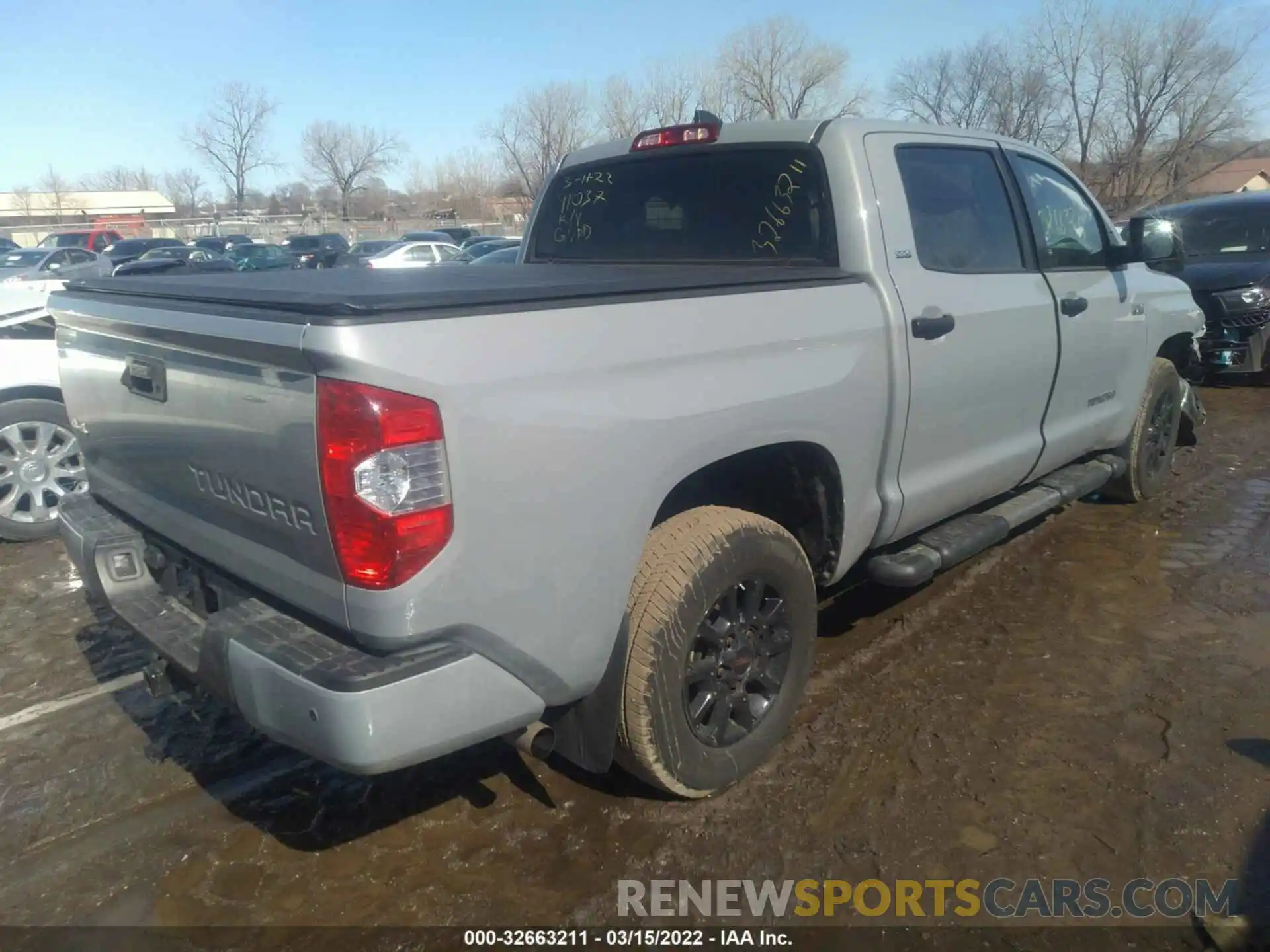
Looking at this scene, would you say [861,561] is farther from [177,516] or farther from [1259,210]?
[1259,210]

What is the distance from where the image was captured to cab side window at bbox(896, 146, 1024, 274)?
11.9 ft

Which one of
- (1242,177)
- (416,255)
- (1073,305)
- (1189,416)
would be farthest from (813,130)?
(1242,177)

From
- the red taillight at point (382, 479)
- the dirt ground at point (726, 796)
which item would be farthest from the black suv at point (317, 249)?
the red taillight at point (382, 479)

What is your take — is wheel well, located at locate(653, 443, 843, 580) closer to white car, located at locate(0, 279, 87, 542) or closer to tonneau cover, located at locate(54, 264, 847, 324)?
tonneau cover, located at locate(54, 264, 847, 324)

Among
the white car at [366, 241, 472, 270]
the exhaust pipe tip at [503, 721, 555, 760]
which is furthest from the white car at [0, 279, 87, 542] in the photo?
the white car at [366, 241, 472, 270]

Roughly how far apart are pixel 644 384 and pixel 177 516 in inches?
54.9

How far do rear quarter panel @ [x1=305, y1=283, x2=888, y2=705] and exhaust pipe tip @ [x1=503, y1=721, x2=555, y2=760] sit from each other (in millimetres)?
233

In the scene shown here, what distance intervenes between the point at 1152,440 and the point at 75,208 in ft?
276

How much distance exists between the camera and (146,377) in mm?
2668

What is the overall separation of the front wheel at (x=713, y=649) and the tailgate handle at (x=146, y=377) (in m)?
1.39

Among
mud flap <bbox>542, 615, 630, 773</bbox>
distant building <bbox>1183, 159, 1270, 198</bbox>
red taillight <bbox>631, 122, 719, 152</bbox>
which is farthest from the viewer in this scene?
Result: distant building <bbox>1183, 159, 1270, 198</bbox>

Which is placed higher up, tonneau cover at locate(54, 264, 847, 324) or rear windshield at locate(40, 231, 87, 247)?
tonneau cover at locate(54, 264, 847, 324)

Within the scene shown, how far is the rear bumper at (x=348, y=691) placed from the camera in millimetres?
2094

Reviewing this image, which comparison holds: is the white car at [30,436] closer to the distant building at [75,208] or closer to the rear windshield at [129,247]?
the rear windshield at [129,247]
